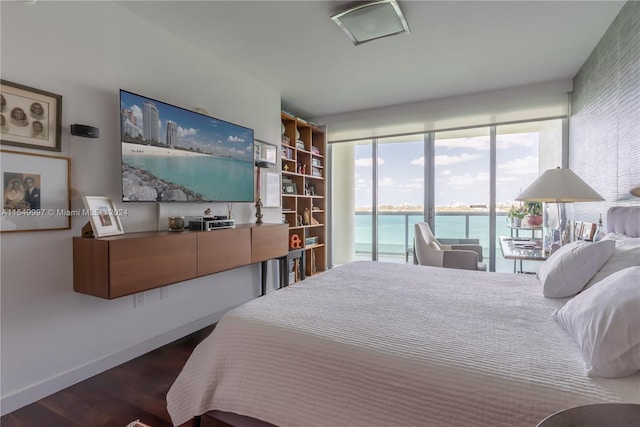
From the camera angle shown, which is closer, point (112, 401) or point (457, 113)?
point (112, 401)

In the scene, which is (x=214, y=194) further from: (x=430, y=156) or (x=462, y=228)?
(x=462, y=228)

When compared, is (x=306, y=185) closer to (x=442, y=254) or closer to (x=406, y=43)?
(x=442, y=254)

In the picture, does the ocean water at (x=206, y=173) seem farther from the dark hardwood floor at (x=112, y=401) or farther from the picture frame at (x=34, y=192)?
the dark hardwood floor at (x=112, y=401)

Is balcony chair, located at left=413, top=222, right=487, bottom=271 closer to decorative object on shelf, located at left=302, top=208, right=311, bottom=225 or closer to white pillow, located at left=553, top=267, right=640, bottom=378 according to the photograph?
decorative object on shelf, located at left=302, top=208, right=311, bottom=225

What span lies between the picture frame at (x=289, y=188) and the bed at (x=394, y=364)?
2748 millimetres

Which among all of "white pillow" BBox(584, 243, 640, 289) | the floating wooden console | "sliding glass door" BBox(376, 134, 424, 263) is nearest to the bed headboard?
"white pillow" BBox(584, 243, 640, 289)

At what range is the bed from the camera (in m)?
0.91

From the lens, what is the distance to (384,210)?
5.02 metres

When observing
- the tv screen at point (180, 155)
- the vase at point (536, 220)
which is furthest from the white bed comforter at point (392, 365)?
the vase at point (536, 220)

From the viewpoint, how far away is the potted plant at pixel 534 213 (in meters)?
3.59

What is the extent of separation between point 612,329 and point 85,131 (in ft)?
8.83

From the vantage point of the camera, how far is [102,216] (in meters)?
2.06

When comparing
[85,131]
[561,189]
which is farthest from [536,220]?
[85,131]

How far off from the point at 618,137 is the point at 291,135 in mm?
3432
